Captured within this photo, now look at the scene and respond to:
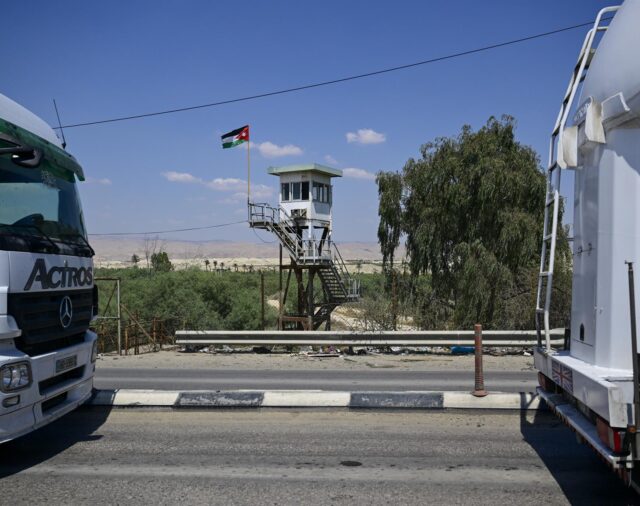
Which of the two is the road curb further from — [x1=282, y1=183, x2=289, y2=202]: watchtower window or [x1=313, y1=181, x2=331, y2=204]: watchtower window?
[x1=282, y1=183, x2=289, y2=202]: watchtower window

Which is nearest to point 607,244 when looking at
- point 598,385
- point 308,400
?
point 598,385

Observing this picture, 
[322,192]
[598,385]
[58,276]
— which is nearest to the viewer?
[598,385]

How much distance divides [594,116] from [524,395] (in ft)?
13.5

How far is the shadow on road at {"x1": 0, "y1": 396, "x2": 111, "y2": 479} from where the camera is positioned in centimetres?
604

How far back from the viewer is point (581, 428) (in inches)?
193

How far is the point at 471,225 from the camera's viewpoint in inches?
937

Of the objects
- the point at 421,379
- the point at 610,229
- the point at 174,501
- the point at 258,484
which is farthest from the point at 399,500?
the point at 421,379

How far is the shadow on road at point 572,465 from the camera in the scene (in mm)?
A: 5059

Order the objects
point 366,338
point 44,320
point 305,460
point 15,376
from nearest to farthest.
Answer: point 15,376
point 44,320
point 305,460
point 366,338

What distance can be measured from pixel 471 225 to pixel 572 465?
1849 centimetres

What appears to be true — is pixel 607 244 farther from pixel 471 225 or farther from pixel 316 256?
pixel 316 256

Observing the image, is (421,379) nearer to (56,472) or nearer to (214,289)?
(56,472)

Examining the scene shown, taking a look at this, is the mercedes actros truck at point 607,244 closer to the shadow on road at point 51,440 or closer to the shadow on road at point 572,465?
the shadow on road at point 572,465

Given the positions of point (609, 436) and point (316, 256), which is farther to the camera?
point (316, 256)
